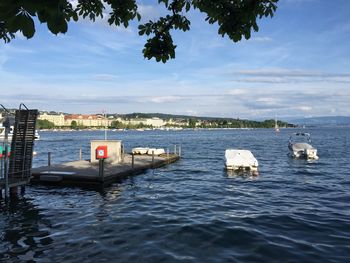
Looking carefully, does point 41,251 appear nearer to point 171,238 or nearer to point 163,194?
point 171,238

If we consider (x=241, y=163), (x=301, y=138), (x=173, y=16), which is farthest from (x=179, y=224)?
(x=301, y=138)

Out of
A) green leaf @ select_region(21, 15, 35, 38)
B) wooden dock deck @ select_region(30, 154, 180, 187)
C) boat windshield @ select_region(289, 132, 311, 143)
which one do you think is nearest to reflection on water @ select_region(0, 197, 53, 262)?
wooden dock deck @ select_region(30, 154, 180, 187)

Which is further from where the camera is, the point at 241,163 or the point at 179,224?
the point at 241,163

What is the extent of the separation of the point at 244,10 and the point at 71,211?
45.8 ft

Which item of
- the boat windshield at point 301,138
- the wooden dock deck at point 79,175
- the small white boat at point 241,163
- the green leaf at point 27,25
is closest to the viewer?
the green leaf at point 27,25

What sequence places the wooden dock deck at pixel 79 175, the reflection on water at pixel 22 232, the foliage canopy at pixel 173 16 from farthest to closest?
the wooden dock deck at pixel 79 175 → the reflection on water at pixel 22 232 → the foliage canopy at pixel 173 16

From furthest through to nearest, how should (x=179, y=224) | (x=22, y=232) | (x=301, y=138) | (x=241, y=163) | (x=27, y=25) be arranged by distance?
(x=301, y=138), (x=241, y=163), (x=179, y=224), (x=22, y=232), (x=27, y=25)

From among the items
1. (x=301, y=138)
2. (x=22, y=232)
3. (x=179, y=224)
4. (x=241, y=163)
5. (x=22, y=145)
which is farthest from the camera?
(x=301, y=138)

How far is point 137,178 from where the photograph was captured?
29.2 meters

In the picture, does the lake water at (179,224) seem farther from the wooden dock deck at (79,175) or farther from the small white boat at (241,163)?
the small white boat at (241,163)

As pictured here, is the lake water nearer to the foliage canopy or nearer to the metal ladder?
the metal ladder

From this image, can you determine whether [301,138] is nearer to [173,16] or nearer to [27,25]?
[173,16]

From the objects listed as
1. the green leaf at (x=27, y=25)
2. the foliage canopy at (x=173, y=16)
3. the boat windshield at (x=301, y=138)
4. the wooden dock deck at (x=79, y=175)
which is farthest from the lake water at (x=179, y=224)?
the boat windshield at (x=301, y=138)

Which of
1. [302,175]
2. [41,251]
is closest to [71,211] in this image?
[41,251]
